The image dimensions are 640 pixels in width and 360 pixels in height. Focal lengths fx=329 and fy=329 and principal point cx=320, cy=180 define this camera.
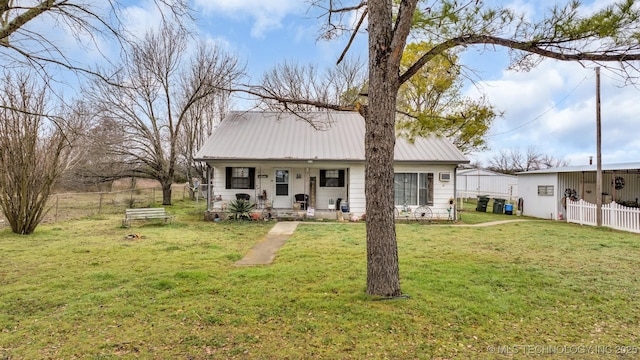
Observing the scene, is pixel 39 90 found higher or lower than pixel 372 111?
higher

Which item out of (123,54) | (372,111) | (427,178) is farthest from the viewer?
(427,178)

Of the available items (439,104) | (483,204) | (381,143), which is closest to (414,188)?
(483,204)

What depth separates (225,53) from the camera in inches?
781

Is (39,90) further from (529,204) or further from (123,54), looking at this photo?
(529,204)

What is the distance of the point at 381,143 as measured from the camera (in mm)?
4297

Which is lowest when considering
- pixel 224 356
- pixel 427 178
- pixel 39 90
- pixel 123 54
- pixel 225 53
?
pixel 224 356

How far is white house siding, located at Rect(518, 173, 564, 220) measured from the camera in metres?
15.6

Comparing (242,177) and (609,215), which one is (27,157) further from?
(609,215)

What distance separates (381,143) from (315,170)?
35.3 ft

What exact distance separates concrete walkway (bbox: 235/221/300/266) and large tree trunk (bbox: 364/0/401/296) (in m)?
3.20

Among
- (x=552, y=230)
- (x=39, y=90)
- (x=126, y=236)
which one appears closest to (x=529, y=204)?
(x=552, y=230)

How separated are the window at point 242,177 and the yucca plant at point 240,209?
3.95 feet

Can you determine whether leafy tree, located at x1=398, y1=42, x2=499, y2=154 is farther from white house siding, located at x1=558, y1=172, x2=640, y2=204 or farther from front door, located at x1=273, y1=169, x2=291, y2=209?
front door, located at x1=273, y1=169, x2=291, y2=209

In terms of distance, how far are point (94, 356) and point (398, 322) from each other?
10.2ft
